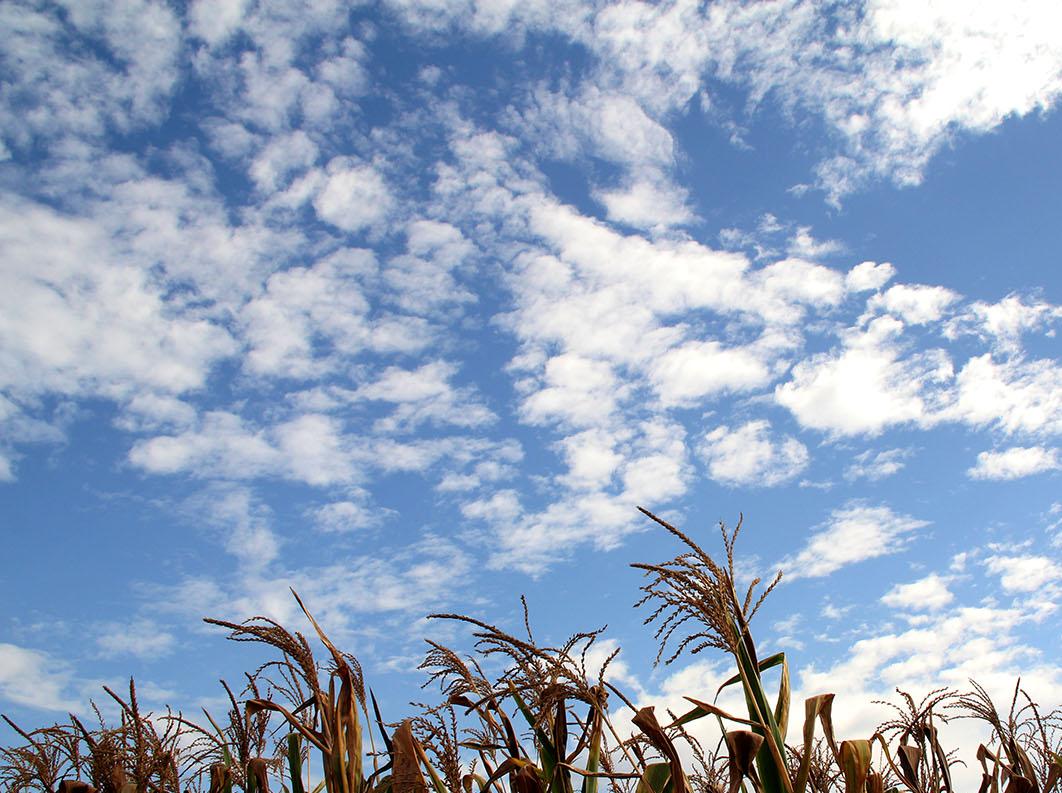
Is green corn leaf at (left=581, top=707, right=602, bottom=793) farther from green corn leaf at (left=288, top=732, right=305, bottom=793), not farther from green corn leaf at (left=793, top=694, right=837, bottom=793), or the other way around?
green corn leaf at (left=288, top=732, right=305, bottom=793)

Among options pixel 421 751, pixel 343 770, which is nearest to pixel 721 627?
pixel 421 751

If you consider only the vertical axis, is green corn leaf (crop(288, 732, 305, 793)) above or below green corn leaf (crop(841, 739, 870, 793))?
above

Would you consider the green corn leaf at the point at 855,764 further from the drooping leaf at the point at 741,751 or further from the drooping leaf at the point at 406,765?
the drooping leaf at the point at 406,765

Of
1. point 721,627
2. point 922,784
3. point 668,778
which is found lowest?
point 922,784

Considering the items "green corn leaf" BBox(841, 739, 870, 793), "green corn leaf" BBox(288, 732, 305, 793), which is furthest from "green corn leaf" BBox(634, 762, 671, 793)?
"green corn leaf" BBox(288, 732, 305, 793)

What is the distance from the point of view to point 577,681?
3.35m

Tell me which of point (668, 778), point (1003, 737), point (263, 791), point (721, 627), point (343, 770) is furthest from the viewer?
point (1003, 737)

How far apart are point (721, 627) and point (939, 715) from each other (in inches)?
93.0

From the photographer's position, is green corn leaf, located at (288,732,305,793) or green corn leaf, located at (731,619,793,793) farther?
green corn leaf, located at (288,732,305,793)

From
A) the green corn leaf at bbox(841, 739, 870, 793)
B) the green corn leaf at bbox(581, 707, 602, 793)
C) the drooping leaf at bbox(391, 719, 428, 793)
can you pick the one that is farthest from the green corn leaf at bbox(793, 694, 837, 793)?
the drooping leaf at bbox(391, 719, 428, 793)

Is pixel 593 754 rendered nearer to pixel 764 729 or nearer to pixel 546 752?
pixel 546 752

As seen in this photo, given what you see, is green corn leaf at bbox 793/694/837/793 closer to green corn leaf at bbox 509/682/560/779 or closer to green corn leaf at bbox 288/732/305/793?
green corn leaf at bbox 509/682/560/779

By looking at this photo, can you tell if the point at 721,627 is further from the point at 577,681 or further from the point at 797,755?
the point at 797,755

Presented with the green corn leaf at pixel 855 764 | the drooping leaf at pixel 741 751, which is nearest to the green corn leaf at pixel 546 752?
the drooping leaf at pixel 741 751
